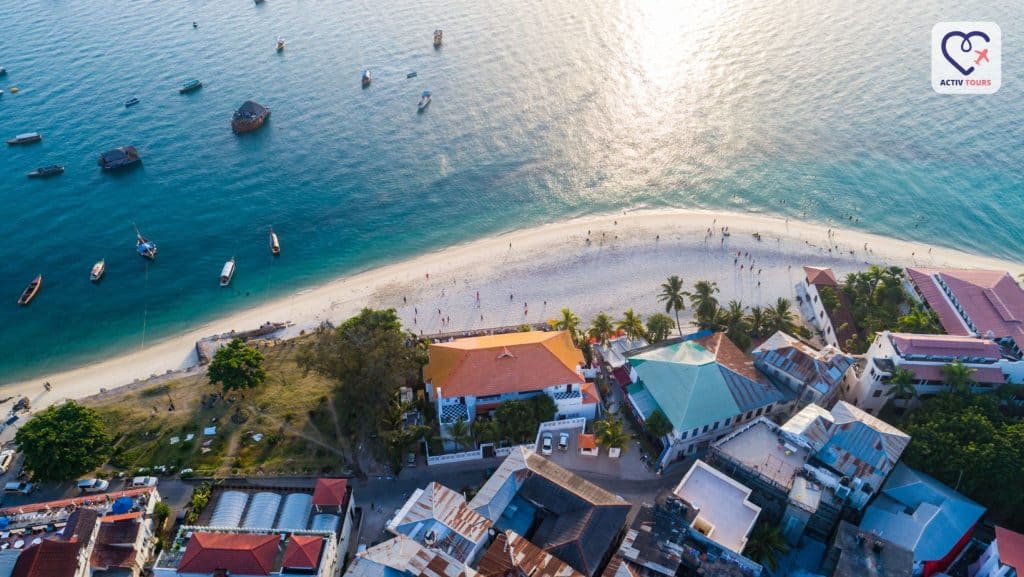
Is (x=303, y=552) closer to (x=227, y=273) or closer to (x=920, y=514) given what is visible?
(x=920, y=514)

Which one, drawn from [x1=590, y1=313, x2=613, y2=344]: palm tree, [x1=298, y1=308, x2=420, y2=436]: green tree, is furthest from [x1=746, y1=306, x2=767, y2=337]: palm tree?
[x1=298, y1=308, x2=420, y2=436]: green tree

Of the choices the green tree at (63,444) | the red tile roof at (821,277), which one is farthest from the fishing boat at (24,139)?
the red tile roof at (821,277)

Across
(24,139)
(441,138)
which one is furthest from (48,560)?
(24,139)

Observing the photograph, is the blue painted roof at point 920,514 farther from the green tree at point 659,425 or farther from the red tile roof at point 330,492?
the red tile roof at point 330,492

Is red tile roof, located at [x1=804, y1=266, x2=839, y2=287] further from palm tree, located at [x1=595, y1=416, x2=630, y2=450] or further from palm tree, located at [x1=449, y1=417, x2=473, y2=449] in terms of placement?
palm tree, located at [x1=449, y1=417, x2=473, y2=449]

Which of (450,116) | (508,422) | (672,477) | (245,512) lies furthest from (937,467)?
(450,116)

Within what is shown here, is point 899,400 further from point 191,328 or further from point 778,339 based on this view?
point 191,328
